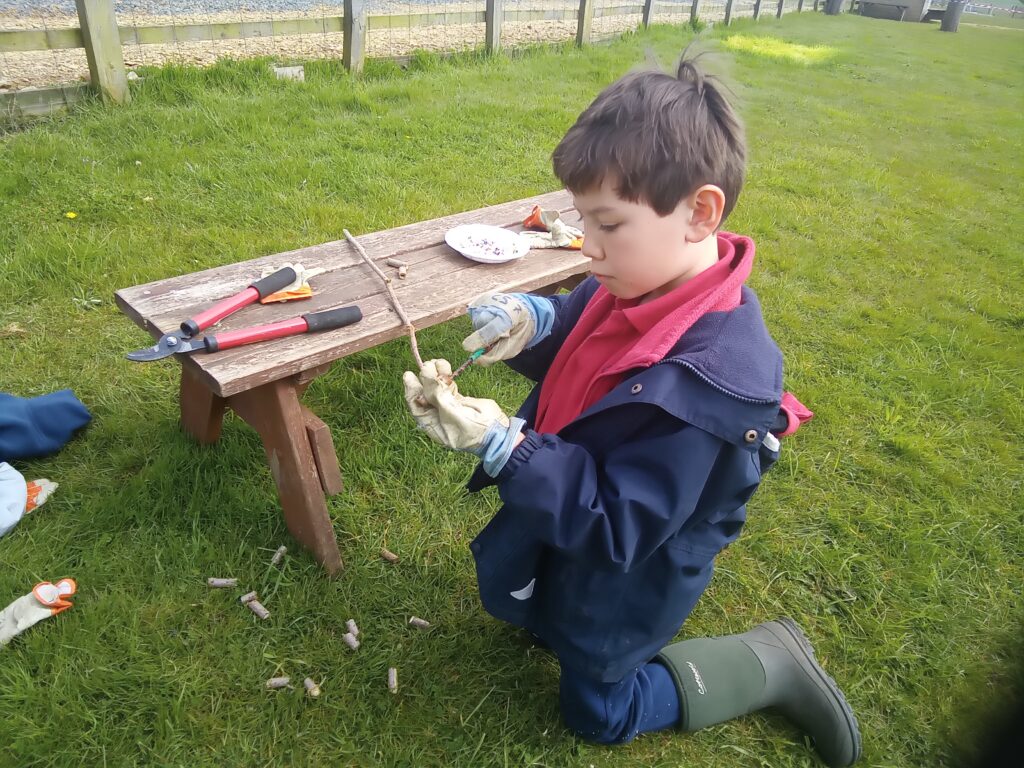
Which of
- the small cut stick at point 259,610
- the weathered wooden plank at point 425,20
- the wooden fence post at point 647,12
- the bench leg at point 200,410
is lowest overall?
the small cut stick at point 259,610

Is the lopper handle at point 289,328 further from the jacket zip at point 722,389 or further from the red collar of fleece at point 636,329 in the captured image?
the jacket zip at point 722,389

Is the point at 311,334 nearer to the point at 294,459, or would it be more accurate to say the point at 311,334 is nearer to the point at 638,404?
the point at 294,459

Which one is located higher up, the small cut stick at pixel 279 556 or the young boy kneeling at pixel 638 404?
the young boy kneeling at pixel 638 404

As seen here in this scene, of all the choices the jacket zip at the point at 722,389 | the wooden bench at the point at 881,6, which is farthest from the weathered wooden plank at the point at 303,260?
the wooden bench at the point at 881,6

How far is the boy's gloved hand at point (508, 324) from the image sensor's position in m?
1.78

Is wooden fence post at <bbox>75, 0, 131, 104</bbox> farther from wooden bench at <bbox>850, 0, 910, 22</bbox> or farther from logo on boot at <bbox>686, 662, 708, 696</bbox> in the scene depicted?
wooden bench at <bbox>850, 0, 910, 22</bbox>

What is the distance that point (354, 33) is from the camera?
20.6 ft

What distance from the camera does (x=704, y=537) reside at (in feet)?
5.02

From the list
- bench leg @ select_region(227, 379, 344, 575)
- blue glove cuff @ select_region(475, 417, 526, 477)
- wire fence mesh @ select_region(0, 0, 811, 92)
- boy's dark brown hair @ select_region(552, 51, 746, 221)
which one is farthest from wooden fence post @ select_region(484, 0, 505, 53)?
→ blue glove cuff @ select_region(475, 417, 526, 477)

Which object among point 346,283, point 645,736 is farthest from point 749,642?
point 346,283

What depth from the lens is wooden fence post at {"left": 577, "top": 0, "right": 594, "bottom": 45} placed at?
9.05 metres

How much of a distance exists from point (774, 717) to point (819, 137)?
7654 millimetres

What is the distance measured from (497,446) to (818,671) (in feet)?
4.65

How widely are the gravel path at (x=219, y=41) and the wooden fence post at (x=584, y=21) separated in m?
0.33
